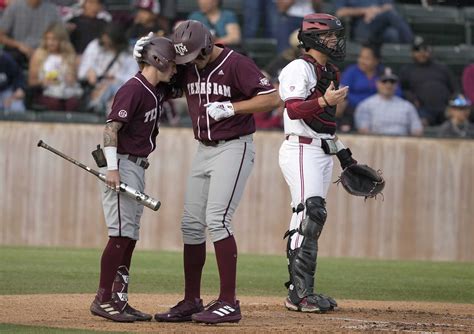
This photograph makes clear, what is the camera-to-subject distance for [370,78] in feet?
46.6

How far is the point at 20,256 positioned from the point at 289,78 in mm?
5186

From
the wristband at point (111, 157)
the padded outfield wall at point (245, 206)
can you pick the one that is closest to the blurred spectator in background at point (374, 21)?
the padded outfield wall at point (245, 206)

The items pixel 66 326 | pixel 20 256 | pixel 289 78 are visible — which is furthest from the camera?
pixel 20 256

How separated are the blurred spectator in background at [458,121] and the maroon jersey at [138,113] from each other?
7.53m

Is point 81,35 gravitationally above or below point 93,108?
above

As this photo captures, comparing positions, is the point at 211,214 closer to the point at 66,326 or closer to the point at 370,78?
Answer: the point at 66,326

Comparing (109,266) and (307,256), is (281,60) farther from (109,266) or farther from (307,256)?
(109,266)

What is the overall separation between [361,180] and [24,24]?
7437 millimetres

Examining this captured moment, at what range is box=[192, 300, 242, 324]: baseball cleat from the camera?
6863mm

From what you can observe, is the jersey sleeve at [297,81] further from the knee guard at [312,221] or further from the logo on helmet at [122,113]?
the logo on helmet at [122,113]

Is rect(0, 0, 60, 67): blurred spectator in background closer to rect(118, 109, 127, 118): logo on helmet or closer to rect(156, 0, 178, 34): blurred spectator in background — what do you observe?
rect(156, 0, 178, 34): blurred spectator in background

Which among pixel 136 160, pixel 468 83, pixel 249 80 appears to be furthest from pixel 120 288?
pixel 468 83

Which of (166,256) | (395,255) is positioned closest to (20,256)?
(166,256)

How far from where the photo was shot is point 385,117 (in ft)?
46.3
